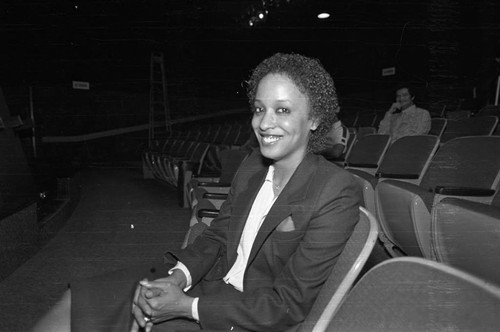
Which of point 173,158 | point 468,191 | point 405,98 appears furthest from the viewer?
point 173,158

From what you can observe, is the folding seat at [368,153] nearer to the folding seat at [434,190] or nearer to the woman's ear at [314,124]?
the folding seat at [434,190]

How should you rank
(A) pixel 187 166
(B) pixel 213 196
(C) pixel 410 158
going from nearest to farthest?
(B) pixel 213 196 → (C) pixel 410 158 → (A) pixel 187 166

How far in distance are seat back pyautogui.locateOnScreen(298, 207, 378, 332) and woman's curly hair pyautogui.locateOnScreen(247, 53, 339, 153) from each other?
0.23m

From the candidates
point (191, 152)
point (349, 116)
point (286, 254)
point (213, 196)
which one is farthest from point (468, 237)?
point (349, 116)

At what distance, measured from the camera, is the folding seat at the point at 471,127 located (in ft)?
7.69

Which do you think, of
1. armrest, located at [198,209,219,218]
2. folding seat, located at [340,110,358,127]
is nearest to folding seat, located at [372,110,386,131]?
folding seat, located at [340,110,358,127]

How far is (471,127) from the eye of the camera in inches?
100.0

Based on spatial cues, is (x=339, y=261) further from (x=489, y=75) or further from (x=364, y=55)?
(x=489, y=75)

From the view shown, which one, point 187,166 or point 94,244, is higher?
point 187,166

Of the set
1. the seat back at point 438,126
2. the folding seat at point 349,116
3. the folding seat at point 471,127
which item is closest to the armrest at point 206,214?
the folding seat at point 471,127

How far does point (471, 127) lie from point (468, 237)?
224cm

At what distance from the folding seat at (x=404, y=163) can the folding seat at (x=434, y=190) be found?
13cm

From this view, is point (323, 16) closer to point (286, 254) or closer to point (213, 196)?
point (213, 196)

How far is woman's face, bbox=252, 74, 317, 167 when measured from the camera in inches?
A: 30.8
